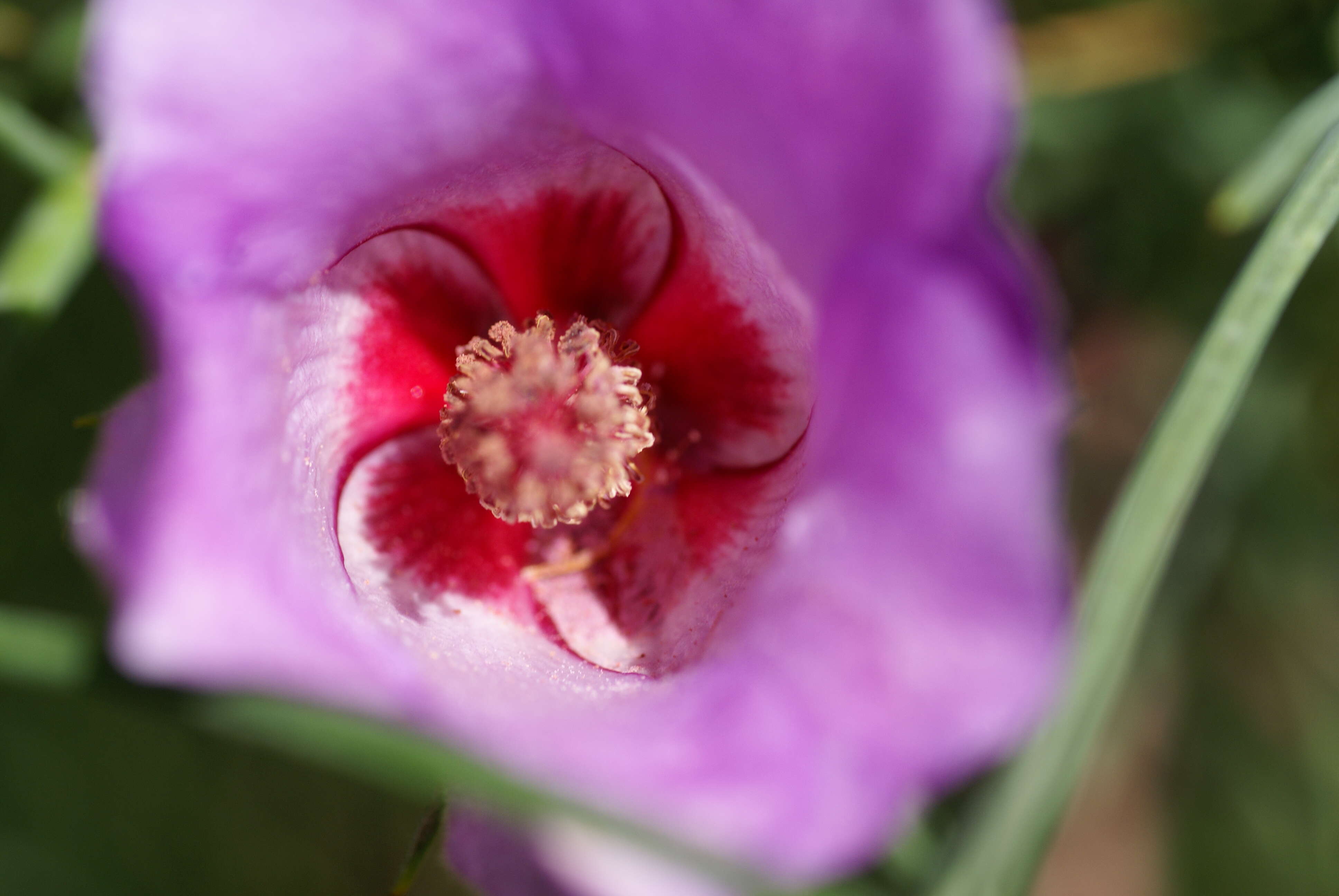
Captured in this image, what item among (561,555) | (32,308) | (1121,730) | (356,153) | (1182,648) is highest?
(356,153)

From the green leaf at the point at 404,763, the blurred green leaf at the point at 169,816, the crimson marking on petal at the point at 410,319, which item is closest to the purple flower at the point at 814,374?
the green leaf at the point at 404,763

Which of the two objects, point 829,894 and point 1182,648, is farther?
point 1182,648

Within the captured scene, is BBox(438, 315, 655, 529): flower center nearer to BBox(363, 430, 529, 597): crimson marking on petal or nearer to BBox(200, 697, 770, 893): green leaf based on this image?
BBox(363, 430, 529, 597): crimson marking on petal

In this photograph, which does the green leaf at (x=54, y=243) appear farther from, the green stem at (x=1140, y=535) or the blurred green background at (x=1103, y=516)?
the green stem at (x=1140, y=535)

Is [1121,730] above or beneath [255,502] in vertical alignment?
beneath

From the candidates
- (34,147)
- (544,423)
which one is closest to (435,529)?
(544,423)

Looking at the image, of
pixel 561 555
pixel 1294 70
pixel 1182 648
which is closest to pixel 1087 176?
pixel 1294 70

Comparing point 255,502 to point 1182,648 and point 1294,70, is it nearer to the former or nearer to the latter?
point 1294,70

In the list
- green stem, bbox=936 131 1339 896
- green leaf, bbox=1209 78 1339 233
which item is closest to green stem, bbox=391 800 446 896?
green stem, bbox=936 131 1339 896
